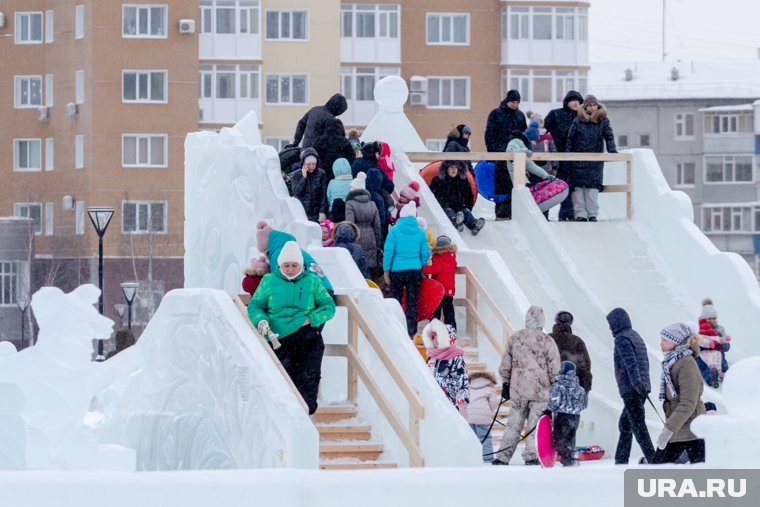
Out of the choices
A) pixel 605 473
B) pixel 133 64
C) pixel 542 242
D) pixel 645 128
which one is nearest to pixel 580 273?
pixel 542 242

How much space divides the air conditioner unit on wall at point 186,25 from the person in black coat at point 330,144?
4417cm

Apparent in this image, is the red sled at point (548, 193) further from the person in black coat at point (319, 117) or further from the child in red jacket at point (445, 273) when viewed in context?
the child in red jacket at point (445, 273)

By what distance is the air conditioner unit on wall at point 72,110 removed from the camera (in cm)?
6347

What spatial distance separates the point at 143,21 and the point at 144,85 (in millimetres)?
2132

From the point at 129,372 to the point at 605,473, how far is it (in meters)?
6.57

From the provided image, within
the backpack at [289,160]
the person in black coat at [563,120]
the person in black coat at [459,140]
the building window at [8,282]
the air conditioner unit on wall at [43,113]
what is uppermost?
the air conditioner unit on wall at [43,113]

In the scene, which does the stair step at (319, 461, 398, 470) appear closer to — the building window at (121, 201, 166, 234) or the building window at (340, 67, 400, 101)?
the building window at (121, 201, 166, 234)

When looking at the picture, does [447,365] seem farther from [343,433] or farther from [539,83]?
[539,83]

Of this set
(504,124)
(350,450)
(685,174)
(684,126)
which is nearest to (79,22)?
(684,126)

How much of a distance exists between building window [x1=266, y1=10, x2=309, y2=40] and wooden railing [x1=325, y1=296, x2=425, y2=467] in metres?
50.3

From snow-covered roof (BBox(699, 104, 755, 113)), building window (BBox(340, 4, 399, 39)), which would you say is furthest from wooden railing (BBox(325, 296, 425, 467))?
snow-covered roof (BBox(699, 104, 755, 113))

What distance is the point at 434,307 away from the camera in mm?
17312

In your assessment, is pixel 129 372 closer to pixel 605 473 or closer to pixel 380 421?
pixel 380 421

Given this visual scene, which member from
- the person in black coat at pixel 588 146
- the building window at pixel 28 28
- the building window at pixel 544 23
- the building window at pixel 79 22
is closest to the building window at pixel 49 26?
the building window at pixel 28 28
